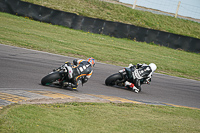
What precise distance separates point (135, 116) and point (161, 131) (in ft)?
2.95

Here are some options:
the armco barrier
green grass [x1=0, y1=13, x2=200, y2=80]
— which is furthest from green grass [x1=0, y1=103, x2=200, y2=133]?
the armco barrier

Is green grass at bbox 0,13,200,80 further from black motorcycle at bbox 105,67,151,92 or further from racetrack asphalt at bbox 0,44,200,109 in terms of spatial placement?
black motorcycle at bbox 105,67,151,92

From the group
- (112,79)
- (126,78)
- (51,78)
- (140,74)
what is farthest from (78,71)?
(140,74)

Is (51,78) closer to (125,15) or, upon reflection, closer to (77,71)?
(77,71)

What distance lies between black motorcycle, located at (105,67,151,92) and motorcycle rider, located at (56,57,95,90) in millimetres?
1850

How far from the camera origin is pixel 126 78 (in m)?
10.4

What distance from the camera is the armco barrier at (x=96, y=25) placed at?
21719 millimetres

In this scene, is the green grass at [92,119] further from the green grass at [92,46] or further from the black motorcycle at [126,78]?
the green grass at [92,46]

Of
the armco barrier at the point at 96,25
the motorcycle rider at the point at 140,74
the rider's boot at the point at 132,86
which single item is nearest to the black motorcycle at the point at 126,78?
the motorcycle rider at the point at 140,74

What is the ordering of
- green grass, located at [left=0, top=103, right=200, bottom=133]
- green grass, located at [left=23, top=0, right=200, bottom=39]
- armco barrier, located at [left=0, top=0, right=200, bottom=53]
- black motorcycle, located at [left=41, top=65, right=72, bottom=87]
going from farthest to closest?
green grass, located at [left=23, top=0, right=200, bottom=39], armco barrier, located at [left=0, top=0, right=200, bottom=53], black motorcycle, located at [left=41, top=65, right=72, bottom=87], green grass, located at [left=0, top=103, right=200, bottom=133]

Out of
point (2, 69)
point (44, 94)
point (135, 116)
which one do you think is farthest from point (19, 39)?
point (135, 116)

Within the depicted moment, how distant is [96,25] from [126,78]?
42.3 feet

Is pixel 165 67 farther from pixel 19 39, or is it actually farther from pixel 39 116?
pixel 39 116

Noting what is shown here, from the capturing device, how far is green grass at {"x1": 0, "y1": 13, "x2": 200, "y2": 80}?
1645cm
